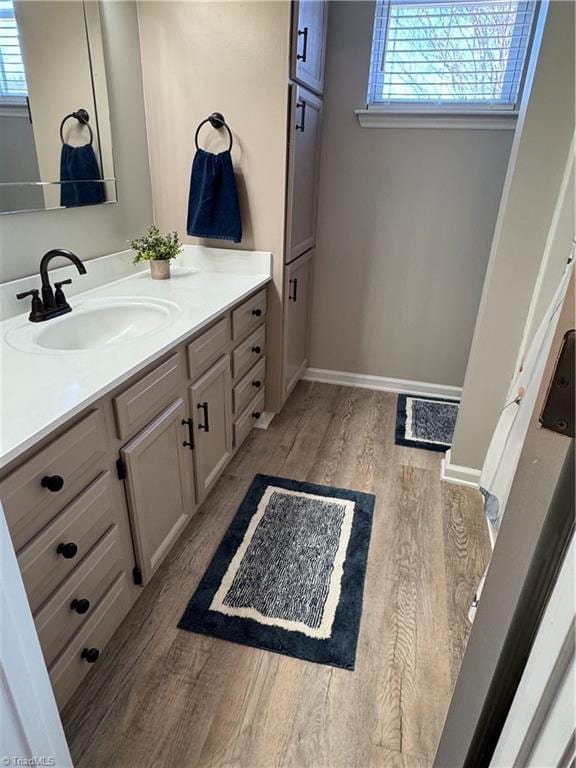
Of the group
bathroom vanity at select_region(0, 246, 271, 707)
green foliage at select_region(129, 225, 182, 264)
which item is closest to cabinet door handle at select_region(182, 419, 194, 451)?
bathroom vanity at select_region(0, 246, 271, 707)

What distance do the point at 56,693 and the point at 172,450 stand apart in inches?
28.2

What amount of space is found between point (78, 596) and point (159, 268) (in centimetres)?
138

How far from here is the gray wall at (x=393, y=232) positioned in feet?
8.26

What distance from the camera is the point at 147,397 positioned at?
1.37m

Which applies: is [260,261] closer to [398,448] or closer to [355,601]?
[398,448]

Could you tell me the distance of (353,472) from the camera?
2.30 metres

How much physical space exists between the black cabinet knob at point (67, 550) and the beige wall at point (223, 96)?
162 centimetres

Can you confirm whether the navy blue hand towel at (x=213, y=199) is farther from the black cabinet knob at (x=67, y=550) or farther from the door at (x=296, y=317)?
the black cabinet knob at (x=67, y=550)

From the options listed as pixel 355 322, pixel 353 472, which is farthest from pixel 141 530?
pixel 355 322

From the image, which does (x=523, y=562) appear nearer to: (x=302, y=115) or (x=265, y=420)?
(x=265, y=420)

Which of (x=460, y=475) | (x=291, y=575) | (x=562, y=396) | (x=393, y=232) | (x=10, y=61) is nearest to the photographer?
(x=562, y=396)

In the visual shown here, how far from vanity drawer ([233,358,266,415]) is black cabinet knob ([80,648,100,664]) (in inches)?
44.2

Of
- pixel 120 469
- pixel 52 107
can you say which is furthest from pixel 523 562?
pixel 52 107

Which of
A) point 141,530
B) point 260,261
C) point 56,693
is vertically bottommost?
point 56,693
